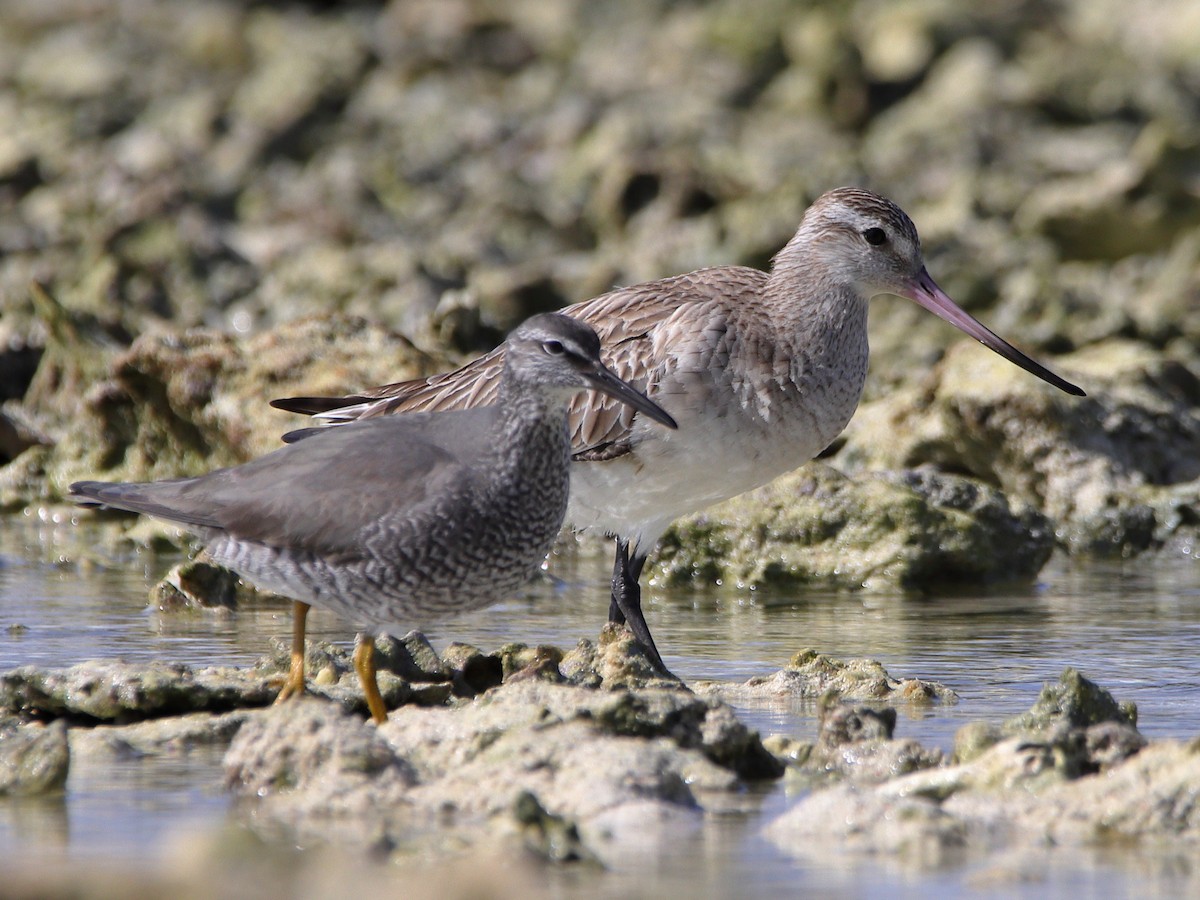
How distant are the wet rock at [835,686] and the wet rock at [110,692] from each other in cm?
181

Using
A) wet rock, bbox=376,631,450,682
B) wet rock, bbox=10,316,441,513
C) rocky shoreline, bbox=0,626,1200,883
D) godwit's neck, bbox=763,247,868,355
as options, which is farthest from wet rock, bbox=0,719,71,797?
wet rock, bbox=10,316,441,513

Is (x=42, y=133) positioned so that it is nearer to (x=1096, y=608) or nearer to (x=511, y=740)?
(x=1096, y=608)

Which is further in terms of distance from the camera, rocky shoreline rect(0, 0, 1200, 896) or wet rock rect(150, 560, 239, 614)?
wet rock rect(150, 560, 239, 614)

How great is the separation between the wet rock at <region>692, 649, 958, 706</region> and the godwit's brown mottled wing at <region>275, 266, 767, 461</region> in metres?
1.32

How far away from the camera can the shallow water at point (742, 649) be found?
4859 mm

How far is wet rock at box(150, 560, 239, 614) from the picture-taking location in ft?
29.8

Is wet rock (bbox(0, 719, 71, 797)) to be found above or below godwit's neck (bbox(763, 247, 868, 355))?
below

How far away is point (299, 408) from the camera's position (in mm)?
8859

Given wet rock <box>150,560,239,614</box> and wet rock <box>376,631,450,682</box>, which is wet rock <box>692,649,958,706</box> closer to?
wet rock <box>376,631,450,682</box>

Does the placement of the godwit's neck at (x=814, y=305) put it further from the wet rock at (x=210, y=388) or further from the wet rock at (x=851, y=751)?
the wet rock at (x=210, y=388)

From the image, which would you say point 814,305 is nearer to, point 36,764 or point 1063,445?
point 1063,445

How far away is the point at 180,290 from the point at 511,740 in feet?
47.0

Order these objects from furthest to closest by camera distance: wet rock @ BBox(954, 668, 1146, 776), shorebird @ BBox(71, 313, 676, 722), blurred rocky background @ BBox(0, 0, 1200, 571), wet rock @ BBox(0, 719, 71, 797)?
1. blurred rocky background @ BBox(0, 0, 1200, 571)
2. shorebird @ BBox(71, 313, 676, 722)
3. wet rock @ BBox(954, 668, 1146, 776)
4. wet rock @ BBox(0, 719, 71, 797)

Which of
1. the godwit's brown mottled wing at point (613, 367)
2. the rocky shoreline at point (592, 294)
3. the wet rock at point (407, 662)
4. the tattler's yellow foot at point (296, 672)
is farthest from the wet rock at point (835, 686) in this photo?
the tattler's yellow foot at point (296, 672)
